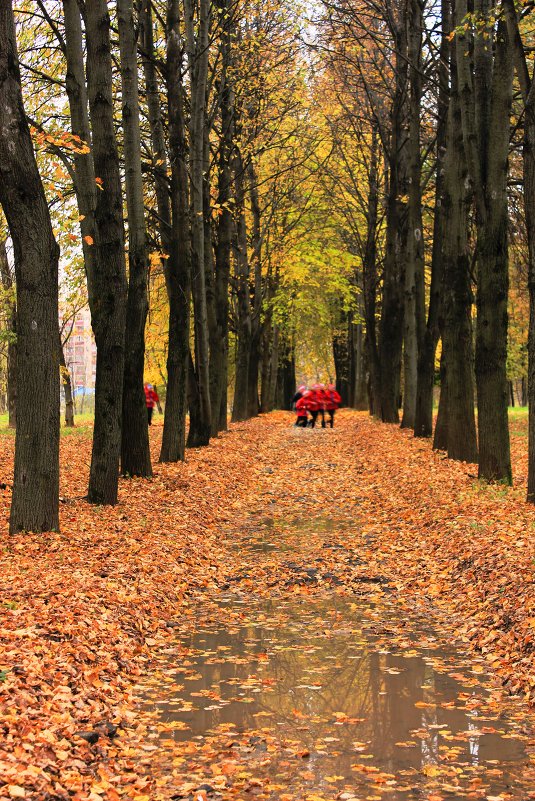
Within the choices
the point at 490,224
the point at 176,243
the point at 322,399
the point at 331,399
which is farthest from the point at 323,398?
the point at 490,224

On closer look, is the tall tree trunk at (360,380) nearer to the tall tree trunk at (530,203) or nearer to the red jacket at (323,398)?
the red jacket at (323,398)

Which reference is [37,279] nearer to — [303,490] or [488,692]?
[488,692]

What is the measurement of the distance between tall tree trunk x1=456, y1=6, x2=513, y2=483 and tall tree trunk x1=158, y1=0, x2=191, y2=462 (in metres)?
5.62

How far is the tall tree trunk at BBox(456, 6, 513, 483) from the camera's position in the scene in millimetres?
13305

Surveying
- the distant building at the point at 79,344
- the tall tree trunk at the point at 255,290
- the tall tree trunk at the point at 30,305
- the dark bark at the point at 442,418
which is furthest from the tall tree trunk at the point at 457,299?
the tall tree trunk at the point at 255,290

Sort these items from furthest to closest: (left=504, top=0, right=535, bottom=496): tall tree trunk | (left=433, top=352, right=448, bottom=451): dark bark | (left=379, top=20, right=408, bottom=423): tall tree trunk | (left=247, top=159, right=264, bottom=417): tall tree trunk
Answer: (left=247, top=159, right=264, bottom=417): tall tree trunk, (left=379, top=20, right=408, bottom=423): tall tree trunk, (left=433, top=352, right=448, bottom=451): dark bark, (left=504, top=0, right=535, bottom=496): tall tree trunk

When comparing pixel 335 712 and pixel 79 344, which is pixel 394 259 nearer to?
pixel 335 712

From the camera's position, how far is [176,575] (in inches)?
371

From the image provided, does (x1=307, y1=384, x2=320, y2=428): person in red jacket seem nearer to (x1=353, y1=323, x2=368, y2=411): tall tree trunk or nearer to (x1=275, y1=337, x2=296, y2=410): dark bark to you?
(x1=353, y1=323, x2=368, y2=411): tall tree trunk

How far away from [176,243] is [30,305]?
8.05 meters

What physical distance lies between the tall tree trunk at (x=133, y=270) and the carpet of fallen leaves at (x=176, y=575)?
73 cm

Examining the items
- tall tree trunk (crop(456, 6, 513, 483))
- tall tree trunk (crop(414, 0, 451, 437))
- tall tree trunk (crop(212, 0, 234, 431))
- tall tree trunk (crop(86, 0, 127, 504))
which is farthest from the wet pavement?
tall tree trunk (crop(212, 0, 234, 431))

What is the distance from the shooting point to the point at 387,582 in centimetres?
952

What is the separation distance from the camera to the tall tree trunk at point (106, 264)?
12.4 meters
